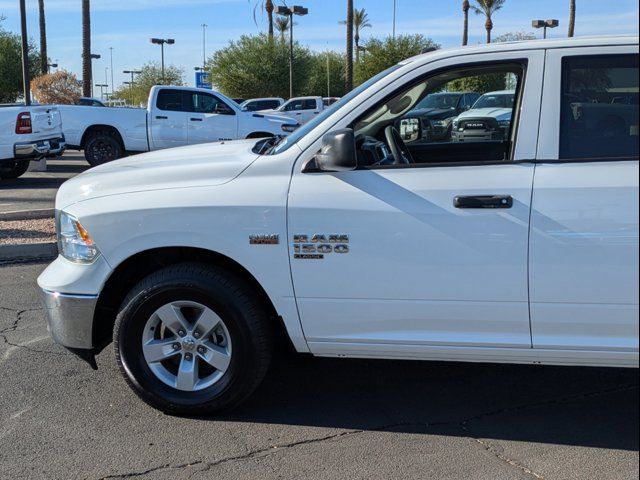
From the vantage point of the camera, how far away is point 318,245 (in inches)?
141

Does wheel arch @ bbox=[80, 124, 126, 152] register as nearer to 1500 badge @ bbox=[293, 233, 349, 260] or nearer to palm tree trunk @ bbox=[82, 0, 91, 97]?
palm tree trunk @ bbox=[82, 0, 91, 97]

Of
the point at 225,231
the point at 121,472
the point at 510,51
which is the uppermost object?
the point at 510,51

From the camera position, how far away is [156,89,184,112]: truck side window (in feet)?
56.4

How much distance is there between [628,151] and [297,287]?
1717 millimetres

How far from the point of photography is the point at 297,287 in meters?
3.67

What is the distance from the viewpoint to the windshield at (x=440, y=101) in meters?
4.82

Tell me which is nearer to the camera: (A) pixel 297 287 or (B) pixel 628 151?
(B) pixel 628 151

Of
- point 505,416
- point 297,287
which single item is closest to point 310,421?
point 297,287

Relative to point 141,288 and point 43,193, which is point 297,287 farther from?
point 43,193

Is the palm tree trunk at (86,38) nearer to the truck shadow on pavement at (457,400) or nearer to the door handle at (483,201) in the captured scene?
the truck shadow on pavement at (457,400)

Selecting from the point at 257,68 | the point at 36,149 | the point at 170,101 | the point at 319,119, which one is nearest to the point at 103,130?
the point at 170,101

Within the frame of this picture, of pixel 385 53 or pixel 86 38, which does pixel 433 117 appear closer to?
pixel 86 38

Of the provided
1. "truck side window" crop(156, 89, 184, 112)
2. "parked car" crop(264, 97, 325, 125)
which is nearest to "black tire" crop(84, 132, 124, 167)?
"truck side window" crop(156, 89, 184, 112)

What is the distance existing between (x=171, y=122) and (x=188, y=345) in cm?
1395
